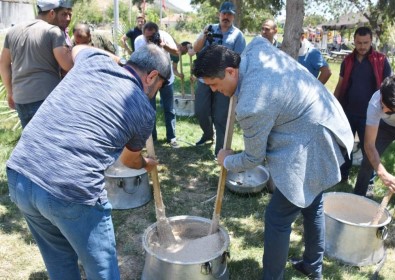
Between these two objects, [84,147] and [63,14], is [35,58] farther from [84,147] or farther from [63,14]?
[84,147]

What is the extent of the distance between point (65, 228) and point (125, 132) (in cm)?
46

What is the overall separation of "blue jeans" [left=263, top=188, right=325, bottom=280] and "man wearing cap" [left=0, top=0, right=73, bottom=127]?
75.9 inches

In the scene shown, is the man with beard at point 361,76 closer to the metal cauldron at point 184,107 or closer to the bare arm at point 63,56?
the bare arm at point 63,56

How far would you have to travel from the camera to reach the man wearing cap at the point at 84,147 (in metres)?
1.55

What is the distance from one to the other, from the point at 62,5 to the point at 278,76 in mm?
2046

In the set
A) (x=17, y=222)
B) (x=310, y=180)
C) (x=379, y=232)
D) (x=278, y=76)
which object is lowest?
(x=17, y=222)


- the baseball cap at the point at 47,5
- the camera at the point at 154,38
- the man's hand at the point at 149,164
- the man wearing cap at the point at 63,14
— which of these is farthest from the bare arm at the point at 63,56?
the camera at the point at 154,38

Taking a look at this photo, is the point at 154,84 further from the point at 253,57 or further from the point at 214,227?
the point at 214,227

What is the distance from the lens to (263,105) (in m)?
1.89

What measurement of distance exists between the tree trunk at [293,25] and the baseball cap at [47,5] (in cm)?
193

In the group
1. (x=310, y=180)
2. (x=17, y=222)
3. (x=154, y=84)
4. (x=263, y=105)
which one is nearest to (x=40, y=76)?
(x=17, y=222)

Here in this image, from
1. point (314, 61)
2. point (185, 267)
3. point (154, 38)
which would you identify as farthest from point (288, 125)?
point (154, 38)

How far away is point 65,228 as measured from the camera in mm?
1617

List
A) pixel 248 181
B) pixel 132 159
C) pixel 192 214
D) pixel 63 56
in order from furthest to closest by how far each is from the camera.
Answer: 1. pixel 248 181
2. pixel 192 214
3. pixel 63 56
4. pixel 132 159
